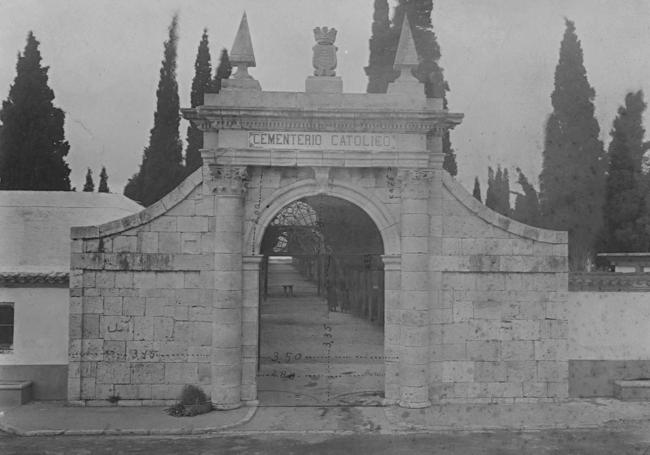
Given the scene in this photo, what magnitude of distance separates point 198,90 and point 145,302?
19186 millimetres

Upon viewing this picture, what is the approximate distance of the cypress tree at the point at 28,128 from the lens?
83.6ft

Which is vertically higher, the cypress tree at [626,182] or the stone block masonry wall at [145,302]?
the cypress tree at [626,182]

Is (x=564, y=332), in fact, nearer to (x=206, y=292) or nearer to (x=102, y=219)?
(x=206, y=292)

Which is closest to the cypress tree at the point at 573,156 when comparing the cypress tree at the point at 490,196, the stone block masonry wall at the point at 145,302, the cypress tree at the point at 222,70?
the cypress tree at the point at 490,196

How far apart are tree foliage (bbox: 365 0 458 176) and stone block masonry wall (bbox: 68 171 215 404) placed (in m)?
15.3

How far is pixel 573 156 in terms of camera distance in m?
30.3

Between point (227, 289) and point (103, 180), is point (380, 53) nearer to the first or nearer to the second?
point (227, 289)

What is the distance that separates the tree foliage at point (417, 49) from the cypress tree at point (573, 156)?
5.97 m

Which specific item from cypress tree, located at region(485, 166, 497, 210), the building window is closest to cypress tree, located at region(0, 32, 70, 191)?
the building window

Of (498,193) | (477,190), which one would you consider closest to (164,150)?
(477,190)

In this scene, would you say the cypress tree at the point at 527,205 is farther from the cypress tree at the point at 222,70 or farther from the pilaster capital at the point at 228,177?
the pilaster capital at the point at 228,177

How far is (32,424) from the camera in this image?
11195mm

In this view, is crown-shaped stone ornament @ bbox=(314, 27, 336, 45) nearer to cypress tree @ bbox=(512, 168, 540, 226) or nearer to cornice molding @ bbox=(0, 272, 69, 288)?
cornice molding @ bbox=(0, 272, 69, 288)

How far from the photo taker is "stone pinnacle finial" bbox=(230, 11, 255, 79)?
41.3 feet
